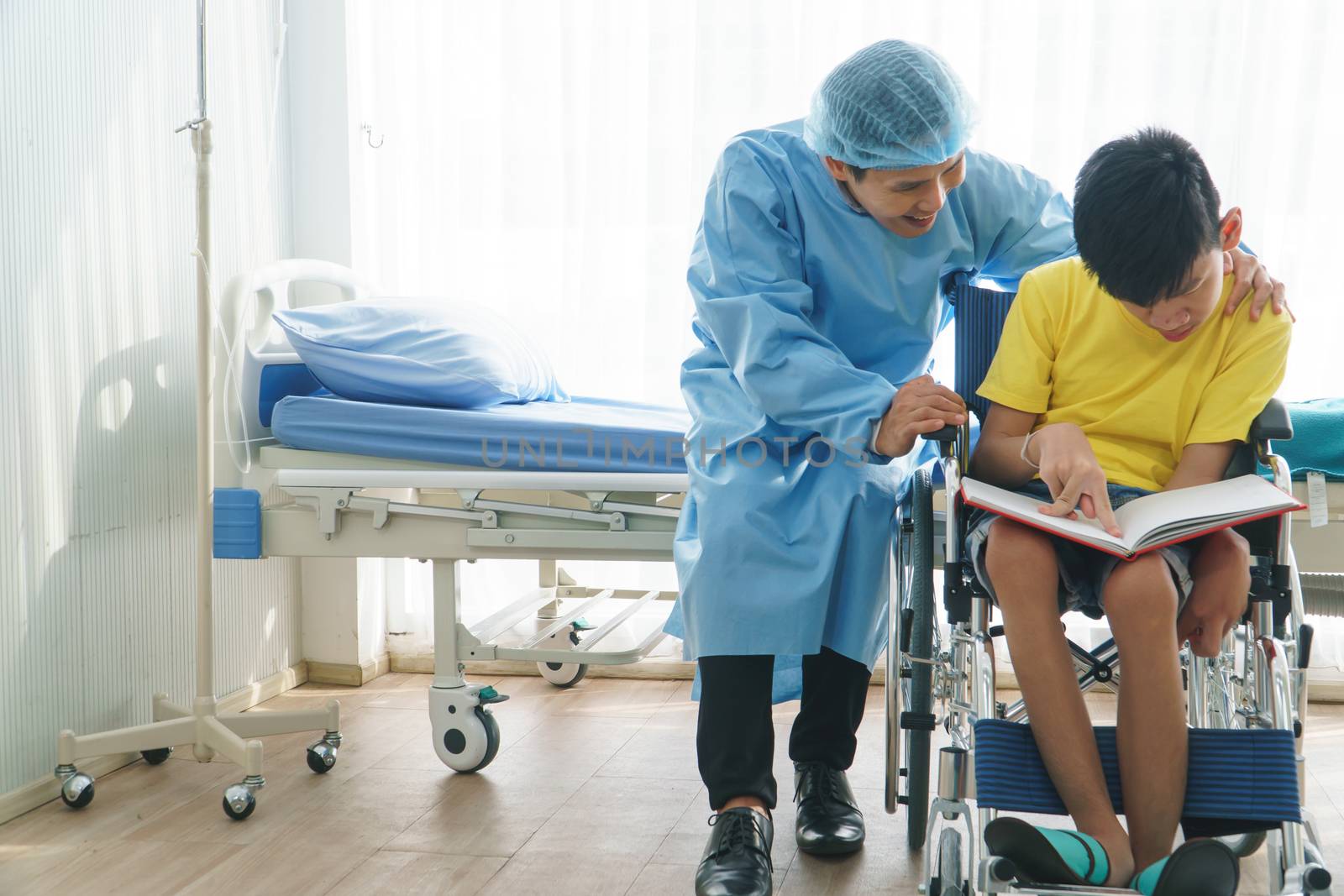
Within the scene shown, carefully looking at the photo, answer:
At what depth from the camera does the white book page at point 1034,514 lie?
1251 millimetres

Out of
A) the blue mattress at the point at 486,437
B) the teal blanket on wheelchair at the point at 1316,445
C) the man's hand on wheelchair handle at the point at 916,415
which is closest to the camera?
the man's hand on wheelchair handle at the point at 916,415

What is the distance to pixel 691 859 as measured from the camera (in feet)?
5.89

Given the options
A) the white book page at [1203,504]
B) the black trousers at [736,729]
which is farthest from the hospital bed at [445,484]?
the white book page at [1203,504]

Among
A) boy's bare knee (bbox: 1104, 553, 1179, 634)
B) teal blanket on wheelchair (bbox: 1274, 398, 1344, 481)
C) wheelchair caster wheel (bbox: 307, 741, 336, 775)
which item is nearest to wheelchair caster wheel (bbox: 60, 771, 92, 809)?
wheelchair caster wheel (bbox: 307, 741, 336, 775)

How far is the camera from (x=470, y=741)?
2178 mm

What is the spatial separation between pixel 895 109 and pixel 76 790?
5.54 feet

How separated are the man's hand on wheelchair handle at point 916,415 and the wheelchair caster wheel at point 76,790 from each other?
1466 millimetres

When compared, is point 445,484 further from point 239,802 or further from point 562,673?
point 562,673

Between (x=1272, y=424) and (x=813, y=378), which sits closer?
(x=1272, y=424)

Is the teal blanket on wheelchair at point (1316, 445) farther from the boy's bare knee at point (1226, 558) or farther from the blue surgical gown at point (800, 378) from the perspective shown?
the boy's bare knee at point (1226, 558)

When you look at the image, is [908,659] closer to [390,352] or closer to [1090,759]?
[1090,759]

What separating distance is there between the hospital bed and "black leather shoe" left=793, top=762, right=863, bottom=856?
42cm

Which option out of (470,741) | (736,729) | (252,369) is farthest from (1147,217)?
(252,369)

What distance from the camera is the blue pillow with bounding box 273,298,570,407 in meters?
2.14
